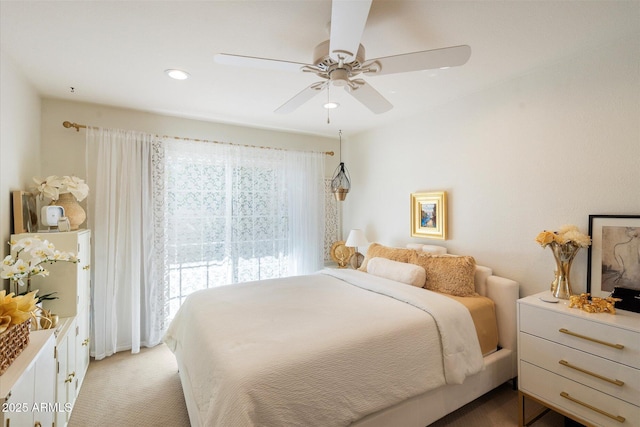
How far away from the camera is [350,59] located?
55.2 inches

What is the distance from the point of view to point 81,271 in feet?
7.57

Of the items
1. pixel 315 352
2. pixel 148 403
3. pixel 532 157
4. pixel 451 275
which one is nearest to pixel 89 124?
pixel 148 403

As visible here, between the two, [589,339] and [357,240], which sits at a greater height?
[357,240]

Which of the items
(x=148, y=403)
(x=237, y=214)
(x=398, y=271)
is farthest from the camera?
(x=237, y=214)

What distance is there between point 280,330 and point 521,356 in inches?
66.0

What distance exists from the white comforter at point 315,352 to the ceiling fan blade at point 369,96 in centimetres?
139

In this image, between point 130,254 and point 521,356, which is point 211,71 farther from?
point 521,356

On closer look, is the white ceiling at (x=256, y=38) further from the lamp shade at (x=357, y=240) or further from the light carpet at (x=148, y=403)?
the light carpet at (x=148, y=403)

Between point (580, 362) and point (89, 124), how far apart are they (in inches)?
174

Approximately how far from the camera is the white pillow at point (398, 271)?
2537 mm

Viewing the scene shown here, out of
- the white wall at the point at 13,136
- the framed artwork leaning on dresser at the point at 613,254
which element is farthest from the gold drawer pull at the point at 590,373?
the white wall at the point at 13,136

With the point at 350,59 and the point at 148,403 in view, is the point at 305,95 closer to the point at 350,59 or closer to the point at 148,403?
the point at 350,59

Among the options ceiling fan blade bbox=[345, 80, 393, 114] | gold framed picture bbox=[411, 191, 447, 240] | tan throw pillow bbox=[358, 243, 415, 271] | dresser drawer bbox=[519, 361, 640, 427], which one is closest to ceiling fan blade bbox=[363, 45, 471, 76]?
ceiling fan blade bbox=[345, 80, 393, 114]

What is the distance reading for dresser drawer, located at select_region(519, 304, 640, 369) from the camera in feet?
4.94
